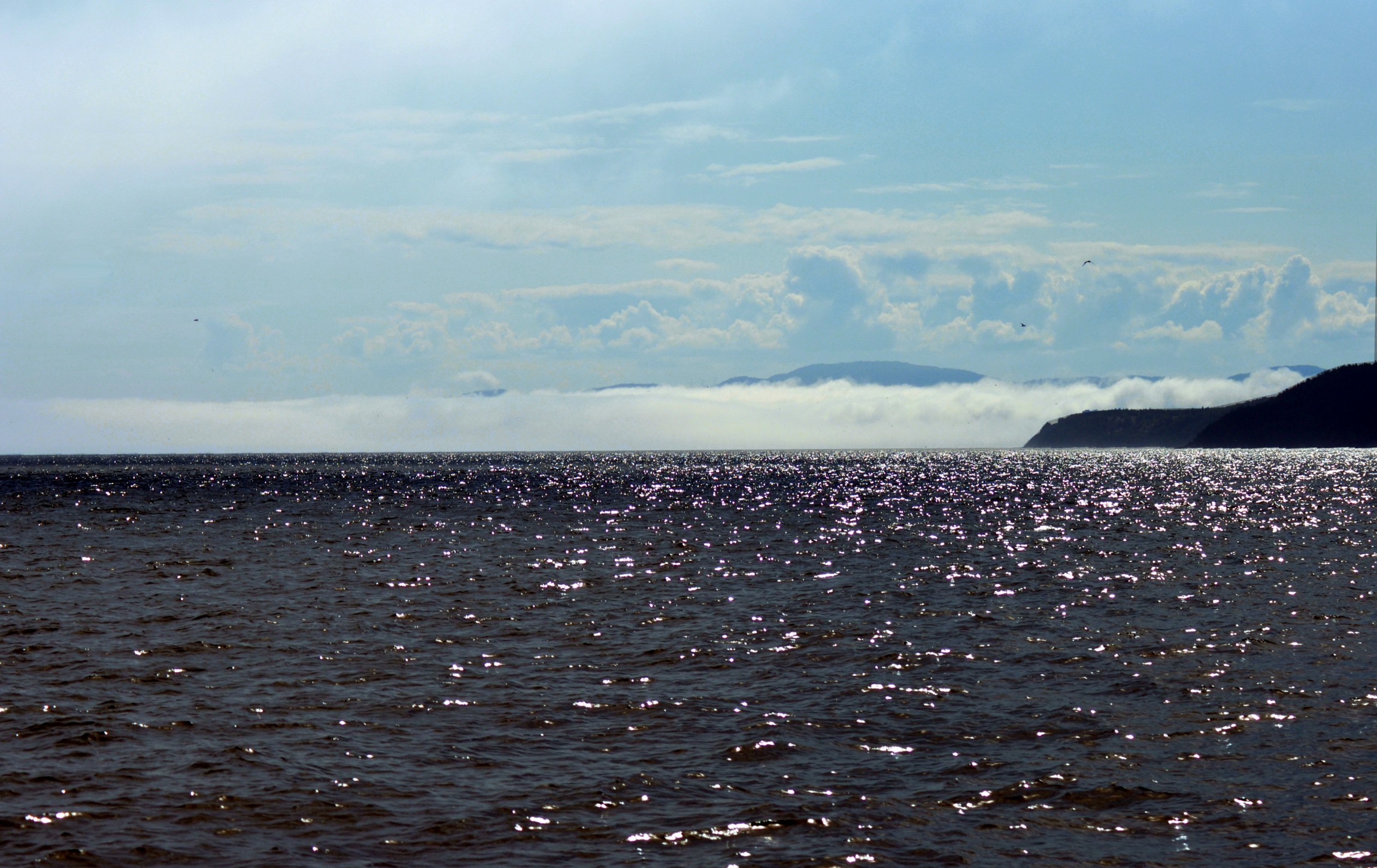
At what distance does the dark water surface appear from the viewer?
14523 millimetres

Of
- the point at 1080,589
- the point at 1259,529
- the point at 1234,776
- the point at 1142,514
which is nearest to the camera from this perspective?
the point at 1234,776

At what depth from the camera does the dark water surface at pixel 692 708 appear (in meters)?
14.5

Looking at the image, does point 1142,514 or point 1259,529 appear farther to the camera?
point 1142,514

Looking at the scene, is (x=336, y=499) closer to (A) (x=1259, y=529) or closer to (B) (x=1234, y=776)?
(A) (x=1259, y=529)

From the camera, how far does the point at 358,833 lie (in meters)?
14.5

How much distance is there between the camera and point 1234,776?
55.3ft

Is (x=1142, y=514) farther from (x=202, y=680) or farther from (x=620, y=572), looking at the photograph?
(x=202, y=680)

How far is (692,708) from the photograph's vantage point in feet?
70.3

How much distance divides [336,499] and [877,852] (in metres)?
104

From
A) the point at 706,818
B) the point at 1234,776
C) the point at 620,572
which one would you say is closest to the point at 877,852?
the point at 706,818

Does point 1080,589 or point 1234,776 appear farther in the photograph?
point 1080,589

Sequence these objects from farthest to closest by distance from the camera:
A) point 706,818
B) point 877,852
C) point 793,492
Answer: point 793,492 < point 706,818 < point 877,852

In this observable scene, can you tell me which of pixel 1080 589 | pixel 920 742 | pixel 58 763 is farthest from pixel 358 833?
pixel 1080 589

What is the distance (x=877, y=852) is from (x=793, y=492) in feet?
363
